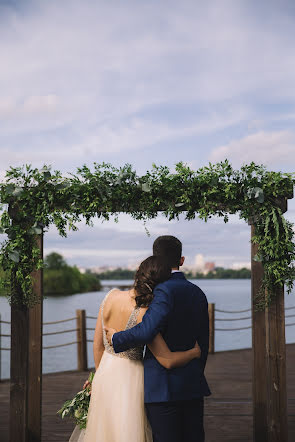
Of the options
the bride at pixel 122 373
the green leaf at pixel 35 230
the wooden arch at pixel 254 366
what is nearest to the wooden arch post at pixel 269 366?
the wooden arch at pixel 254 366

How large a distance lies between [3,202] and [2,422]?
105 inches

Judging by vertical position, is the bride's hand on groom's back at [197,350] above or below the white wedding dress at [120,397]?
above

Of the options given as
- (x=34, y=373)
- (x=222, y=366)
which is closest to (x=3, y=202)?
(x=34, y=373)

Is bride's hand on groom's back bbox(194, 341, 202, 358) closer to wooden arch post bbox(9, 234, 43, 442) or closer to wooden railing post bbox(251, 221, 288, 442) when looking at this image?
wooden railing post bbox(251, 221, 288, 442)

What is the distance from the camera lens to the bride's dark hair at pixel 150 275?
286cm

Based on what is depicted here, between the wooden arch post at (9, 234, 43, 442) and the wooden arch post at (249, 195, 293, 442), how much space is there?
1.80 metres

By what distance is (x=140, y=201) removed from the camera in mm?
4164

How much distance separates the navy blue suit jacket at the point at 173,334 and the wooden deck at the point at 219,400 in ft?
7.85

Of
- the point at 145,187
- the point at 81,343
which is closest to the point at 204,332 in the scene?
the point at 145,187

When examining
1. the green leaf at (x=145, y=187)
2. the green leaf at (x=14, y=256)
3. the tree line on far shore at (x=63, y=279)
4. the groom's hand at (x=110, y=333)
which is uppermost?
the green leaf at (x=145, y=187)

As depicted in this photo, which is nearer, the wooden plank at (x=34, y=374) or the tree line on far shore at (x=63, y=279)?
the wooden plank at (x=34, y=374)

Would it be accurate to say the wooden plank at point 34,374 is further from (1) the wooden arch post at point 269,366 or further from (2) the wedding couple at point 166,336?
(1) the wooden arch post at point 269,366

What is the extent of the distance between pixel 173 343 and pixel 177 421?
1.45 ft

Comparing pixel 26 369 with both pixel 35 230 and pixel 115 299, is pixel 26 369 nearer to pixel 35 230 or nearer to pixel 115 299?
pixel 35 230
